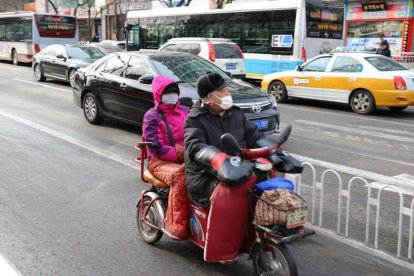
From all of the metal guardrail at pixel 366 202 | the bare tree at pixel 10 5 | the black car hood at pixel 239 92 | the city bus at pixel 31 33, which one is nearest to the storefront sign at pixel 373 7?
the city bus at pixel 31 33

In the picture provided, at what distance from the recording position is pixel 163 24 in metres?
22.8

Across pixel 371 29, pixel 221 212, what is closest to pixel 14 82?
pixel 221 212

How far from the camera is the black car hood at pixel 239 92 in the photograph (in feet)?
26.6

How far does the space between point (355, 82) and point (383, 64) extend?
2.77 ft

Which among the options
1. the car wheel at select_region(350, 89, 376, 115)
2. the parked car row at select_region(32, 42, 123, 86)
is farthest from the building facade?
the parked car row at select_region(32, 42, 123, 86)

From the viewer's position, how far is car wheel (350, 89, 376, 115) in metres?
12.3

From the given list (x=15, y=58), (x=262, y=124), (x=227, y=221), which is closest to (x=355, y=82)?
(x=262, y=124)

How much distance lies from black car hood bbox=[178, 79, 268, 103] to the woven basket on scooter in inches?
190

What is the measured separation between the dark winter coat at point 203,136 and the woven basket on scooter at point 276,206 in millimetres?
386

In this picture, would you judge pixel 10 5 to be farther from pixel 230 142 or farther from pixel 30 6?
pixel 230 142

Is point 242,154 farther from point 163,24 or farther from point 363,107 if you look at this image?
point 163,24

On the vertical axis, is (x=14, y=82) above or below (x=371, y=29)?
below

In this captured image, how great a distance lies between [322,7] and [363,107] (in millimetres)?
6318

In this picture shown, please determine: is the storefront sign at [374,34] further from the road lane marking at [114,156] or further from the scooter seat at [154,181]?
the scooter seat at [154,181]
